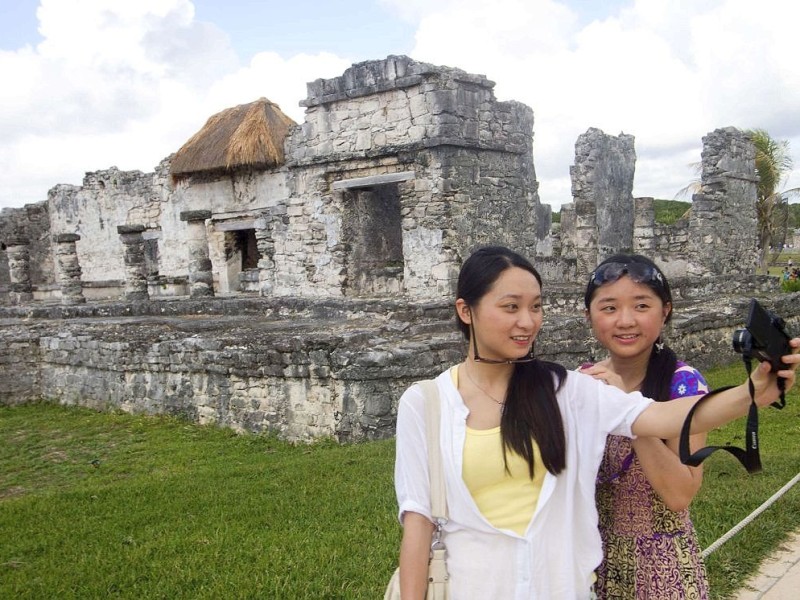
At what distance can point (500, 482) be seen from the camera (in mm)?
1748

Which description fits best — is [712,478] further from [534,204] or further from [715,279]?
[715,279]

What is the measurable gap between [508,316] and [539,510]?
471 mm

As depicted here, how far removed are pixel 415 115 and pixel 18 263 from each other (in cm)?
1388

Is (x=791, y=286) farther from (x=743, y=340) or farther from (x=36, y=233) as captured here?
(x=36, y=233)

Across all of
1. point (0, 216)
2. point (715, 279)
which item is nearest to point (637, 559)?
point (715, 279)

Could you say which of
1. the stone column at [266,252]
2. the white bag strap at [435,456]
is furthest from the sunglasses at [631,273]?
the stone column at [266,252]

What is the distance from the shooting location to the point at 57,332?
34.9 ft

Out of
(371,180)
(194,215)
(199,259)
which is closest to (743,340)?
(371,180)

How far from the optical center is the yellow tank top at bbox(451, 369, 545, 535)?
Result: 67.9 inches

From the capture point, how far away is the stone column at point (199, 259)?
640 inches

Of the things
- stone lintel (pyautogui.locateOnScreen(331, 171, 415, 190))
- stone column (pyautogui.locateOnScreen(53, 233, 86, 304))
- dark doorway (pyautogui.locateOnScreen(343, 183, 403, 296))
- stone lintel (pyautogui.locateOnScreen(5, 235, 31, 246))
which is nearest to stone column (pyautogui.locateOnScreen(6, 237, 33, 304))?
stone lintel (pyautogui.locateOnScreen(5, 235, 31, 246))

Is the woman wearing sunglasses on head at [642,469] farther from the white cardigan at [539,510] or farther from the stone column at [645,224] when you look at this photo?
the stone column at [645,224]

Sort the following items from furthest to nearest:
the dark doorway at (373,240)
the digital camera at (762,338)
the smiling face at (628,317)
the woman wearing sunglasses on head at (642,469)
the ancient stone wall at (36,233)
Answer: the ancient stone wall at (36,233) → the dark doorway at (373,240) → the smiling face at (628,317) → the woman wearing sunglasses on head at (642,469) → the digital camera at (762,338)

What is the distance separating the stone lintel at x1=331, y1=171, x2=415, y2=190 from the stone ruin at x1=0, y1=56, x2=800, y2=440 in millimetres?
24
